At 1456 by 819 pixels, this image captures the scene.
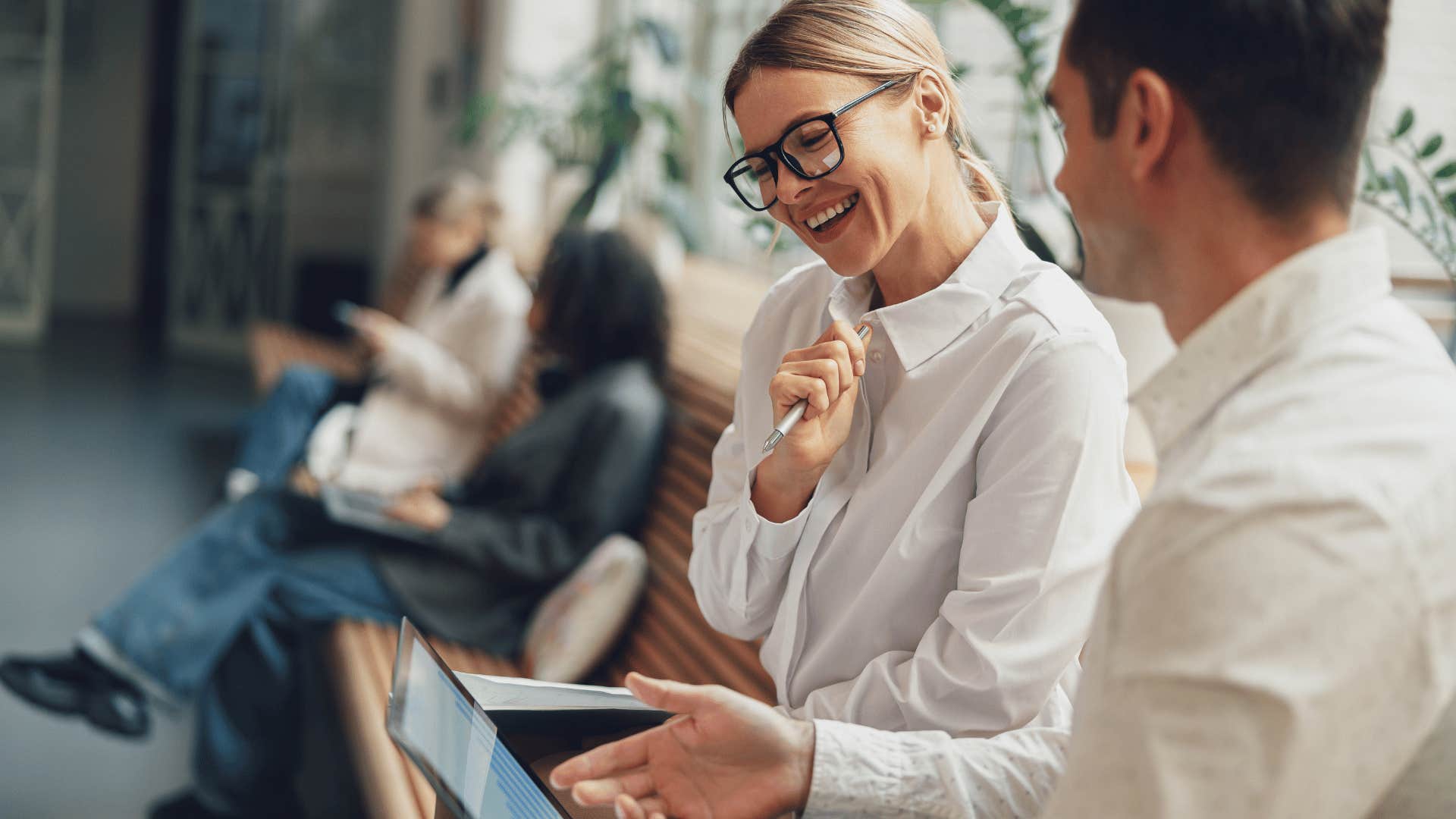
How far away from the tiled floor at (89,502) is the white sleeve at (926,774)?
7.21 ft

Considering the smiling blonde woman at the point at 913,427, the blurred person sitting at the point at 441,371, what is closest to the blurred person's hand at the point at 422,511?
the blurred person sitting at the point at 441,371

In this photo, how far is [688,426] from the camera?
269 cm

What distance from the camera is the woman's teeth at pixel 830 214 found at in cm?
130

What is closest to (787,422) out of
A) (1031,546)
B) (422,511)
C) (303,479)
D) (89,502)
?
(1031,546)

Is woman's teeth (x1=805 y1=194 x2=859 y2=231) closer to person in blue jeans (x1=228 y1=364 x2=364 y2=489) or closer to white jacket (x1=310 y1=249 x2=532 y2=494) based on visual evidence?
white jacket (x1=310 y1=249 x2=532 y2=494)

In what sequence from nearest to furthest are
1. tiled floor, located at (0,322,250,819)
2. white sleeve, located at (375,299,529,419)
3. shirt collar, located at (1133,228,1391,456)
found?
shirt collar, located at (1133,228,1391,456), tiled floor, located at (0,322,250,819), white sleeve, located at (375,299,529,419)

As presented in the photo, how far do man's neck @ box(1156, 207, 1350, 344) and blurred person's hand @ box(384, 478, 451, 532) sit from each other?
7.00 ft

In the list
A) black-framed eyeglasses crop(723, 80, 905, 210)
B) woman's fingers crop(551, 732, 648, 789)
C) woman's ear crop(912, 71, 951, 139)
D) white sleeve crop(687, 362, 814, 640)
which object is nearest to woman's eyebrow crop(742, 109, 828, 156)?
black-framed eyeglasses crop(723, 80, 905, 210)

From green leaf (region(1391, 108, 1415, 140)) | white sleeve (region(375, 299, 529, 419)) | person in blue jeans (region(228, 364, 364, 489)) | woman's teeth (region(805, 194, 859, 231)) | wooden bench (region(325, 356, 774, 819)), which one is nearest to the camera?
woman's teeth (region(805, 194, 859, 231))

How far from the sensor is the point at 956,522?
128 cm

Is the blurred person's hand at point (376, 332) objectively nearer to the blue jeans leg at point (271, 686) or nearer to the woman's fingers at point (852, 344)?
the blue jeans leg at point (271, 686)

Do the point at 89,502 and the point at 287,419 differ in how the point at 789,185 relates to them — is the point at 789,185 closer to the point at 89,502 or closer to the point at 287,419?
the point at 287,419

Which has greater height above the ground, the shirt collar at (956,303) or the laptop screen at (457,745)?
the shirt collar at (956,303)

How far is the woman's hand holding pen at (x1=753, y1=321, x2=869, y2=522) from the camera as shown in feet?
4.11
